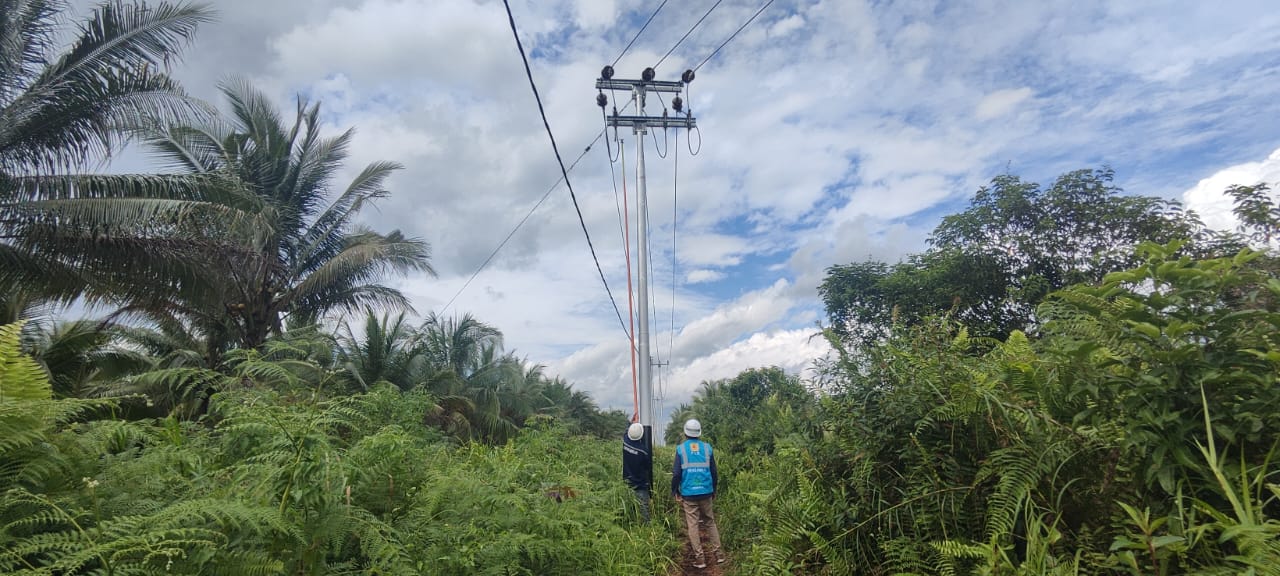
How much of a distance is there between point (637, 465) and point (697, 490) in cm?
143

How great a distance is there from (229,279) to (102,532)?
447 inches

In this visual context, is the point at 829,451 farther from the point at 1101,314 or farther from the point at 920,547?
the point at 1101,314

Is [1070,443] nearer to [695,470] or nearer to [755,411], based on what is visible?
[695,470]

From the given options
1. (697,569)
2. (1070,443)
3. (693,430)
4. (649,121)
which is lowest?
(697,569)

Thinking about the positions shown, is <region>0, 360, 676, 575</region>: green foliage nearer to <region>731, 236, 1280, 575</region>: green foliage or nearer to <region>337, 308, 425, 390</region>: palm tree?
<region>731, 236, 1280, 575</region>: green foliage

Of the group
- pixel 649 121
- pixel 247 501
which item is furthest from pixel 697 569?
pixel 649 121

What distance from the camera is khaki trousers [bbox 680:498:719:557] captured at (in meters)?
6.73

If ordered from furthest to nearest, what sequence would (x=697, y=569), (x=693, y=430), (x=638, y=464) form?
1. (x=638, y=464)
2. (x=693, y=430)
3. (x=697, y=569)

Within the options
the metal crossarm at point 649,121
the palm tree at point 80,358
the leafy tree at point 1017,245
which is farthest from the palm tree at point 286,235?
the leafy tree at point 1017,245

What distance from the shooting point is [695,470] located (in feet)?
22.7

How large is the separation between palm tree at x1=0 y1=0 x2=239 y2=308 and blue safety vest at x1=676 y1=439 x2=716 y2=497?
780 centimetres

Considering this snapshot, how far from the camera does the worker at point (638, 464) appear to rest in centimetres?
802

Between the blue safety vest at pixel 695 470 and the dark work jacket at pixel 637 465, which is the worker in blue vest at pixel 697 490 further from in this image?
the dark work jacket at pixel 637 465

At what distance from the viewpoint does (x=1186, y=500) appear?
8.30 feet
